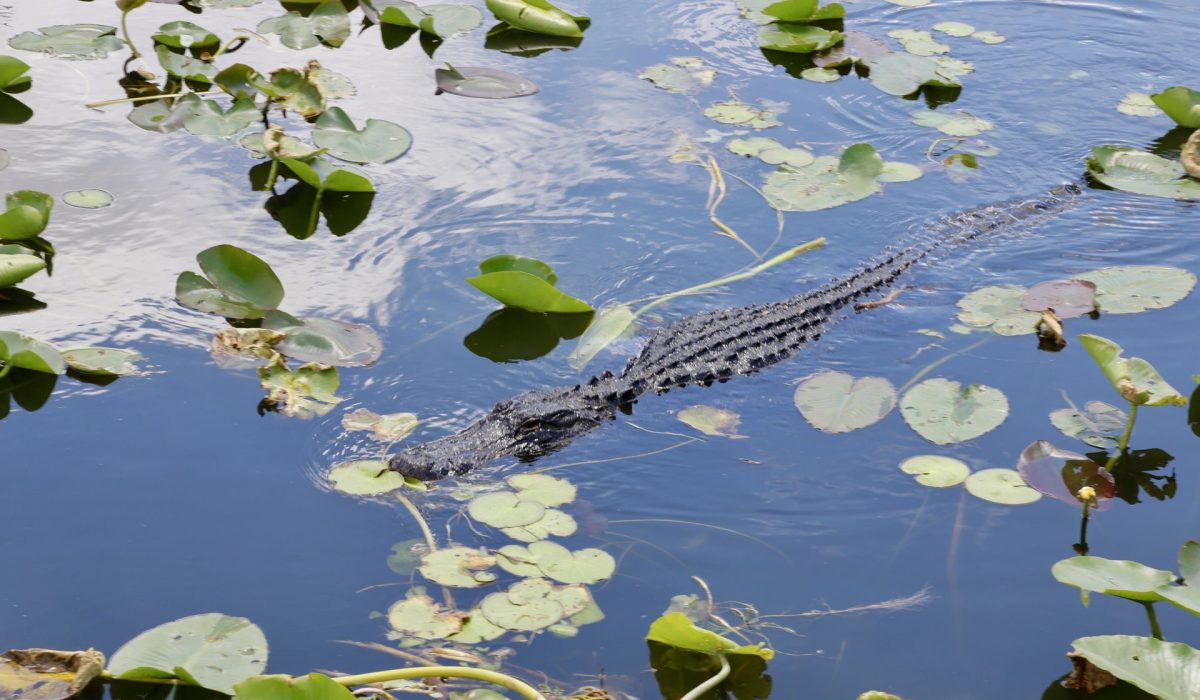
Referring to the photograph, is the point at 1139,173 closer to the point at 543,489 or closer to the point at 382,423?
the point at 543,489

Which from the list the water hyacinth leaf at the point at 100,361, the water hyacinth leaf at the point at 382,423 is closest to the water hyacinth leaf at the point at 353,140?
the water hyacinth leaf at the point at 100,361

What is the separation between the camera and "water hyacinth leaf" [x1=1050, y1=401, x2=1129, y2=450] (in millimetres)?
3486

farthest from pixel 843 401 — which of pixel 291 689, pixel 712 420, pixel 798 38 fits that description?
pixel 798 38

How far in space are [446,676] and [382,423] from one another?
→ 46.6 inches

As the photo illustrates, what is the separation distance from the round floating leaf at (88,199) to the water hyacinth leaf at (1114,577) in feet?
12.7

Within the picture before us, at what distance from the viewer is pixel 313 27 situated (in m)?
5.95

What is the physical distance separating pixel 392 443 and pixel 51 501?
38.8 inches

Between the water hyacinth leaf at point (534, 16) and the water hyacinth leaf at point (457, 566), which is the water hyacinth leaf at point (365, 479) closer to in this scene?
the water hyacinth leaf at point (457, 566)

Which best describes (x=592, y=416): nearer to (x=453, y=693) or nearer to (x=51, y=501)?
(x=453, y=693)

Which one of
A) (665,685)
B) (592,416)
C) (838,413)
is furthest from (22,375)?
(838,413)

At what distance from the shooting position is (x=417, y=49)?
6.11m

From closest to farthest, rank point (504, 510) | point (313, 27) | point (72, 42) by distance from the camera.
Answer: point (504, 510) → point (72, 42) → point (313, 27)

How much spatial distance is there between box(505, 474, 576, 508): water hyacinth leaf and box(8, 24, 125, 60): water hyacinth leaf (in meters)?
3.84

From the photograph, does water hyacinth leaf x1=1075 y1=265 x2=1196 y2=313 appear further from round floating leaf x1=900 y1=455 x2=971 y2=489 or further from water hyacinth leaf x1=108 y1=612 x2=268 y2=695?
water hyacinth leaf x1=108 y1=612 x2=268 y2=695
